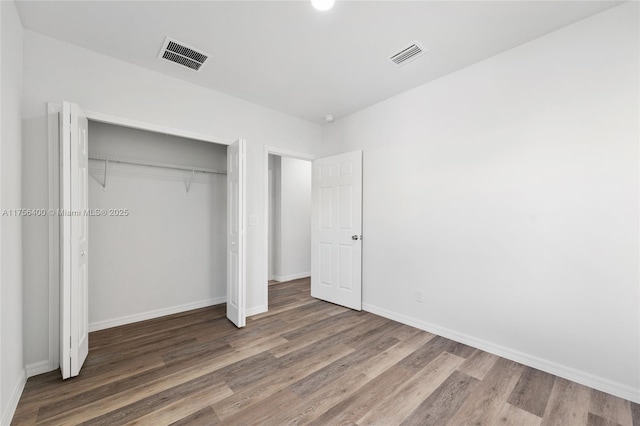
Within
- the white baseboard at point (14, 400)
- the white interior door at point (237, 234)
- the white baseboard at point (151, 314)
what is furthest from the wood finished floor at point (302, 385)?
the white interior door at point (237, 234)

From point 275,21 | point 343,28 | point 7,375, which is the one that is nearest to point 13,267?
point 7,375

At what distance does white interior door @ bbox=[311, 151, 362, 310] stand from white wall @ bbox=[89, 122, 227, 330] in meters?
1.41

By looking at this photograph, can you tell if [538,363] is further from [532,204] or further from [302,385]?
[302,385]

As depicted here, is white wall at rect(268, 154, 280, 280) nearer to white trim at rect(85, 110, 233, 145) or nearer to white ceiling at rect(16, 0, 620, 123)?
white trim at rect(85, 110, 233, 145)

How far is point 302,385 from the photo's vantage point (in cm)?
209

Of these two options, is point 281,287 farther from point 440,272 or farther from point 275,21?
point 275,21

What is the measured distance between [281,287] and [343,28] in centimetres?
400

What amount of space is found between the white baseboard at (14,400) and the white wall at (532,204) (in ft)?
10.8

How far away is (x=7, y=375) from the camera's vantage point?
172cm

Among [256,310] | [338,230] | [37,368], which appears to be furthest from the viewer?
[338,230]

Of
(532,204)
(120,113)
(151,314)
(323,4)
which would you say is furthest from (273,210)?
(532,204)

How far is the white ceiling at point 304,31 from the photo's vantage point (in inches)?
79.0

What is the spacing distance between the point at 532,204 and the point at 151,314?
427 cm

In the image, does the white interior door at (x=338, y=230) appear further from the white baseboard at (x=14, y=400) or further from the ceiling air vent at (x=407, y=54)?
the white baseboard at (x=14, y=400)
